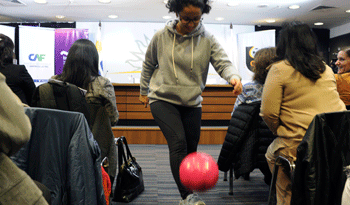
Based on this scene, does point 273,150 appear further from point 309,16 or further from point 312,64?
point 309,16

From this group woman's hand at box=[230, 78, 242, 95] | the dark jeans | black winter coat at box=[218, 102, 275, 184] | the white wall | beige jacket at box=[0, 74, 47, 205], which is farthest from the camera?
the white wall

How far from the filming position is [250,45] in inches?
363

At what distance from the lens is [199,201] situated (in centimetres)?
190

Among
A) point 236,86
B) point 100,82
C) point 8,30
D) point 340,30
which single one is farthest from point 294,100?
point 340,30

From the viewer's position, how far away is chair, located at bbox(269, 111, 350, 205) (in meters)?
1.36

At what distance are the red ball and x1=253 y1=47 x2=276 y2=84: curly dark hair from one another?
112 cm

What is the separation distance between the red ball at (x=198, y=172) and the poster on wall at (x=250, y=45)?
7555 millimetres

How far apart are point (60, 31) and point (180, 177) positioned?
8154 mm

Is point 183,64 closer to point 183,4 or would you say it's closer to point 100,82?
point 183,4

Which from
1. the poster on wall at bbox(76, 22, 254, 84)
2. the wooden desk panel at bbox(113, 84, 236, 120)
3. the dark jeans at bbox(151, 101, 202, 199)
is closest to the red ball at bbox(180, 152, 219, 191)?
the dark jeans at bbox(151, 101, 202, 199)

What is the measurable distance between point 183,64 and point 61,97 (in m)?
0.79

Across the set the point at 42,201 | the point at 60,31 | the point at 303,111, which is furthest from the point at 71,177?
the point at 60,31

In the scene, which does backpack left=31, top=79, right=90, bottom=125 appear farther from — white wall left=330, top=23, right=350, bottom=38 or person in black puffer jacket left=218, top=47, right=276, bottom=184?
white wall left=330, top=23, right=350, bottom=38

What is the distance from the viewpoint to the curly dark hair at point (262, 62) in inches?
105
